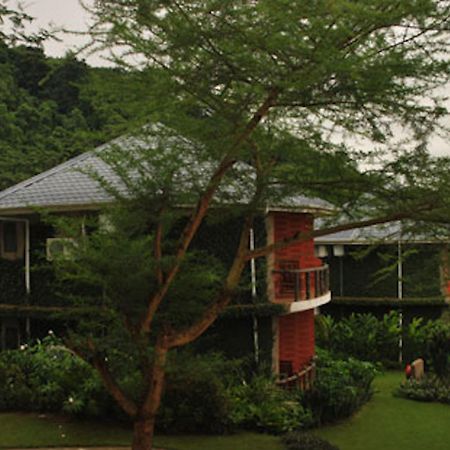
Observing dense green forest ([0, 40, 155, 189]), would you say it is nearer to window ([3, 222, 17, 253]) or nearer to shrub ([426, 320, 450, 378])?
window ([3, 222, 17, 253])

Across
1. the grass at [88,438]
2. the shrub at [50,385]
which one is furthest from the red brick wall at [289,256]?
the shrub at [50,385]

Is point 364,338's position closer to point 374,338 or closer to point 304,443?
point 374,338

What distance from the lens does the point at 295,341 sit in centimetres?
1845

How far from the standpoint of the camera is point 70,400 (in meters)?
13.4

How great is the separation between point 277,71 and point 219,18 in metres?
0.78

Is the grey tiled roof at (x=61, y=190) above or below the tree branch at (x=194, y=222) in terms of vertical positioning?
above

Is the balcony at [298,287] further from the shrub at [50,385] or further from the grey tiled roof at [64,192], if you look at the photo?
the shrub at [50,385]

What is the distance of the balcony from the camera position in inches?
667

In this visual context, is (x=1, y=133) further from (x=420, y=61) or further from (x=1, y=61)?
(x=420, y=61)

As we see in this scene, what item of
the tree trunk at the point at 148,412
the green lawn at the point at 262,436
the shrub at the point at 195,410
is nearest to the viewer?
the tree trunk at the point at 148,412

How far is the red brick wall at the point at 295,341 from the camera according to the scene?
18331 mm

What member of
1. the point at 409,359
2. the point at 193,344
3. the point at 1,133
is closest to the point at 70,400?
the point at 193,344

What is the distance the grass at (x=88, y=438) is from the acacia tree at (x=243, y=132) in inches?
82.7

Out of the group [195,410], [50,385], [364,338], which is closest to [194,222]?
[195,410]
